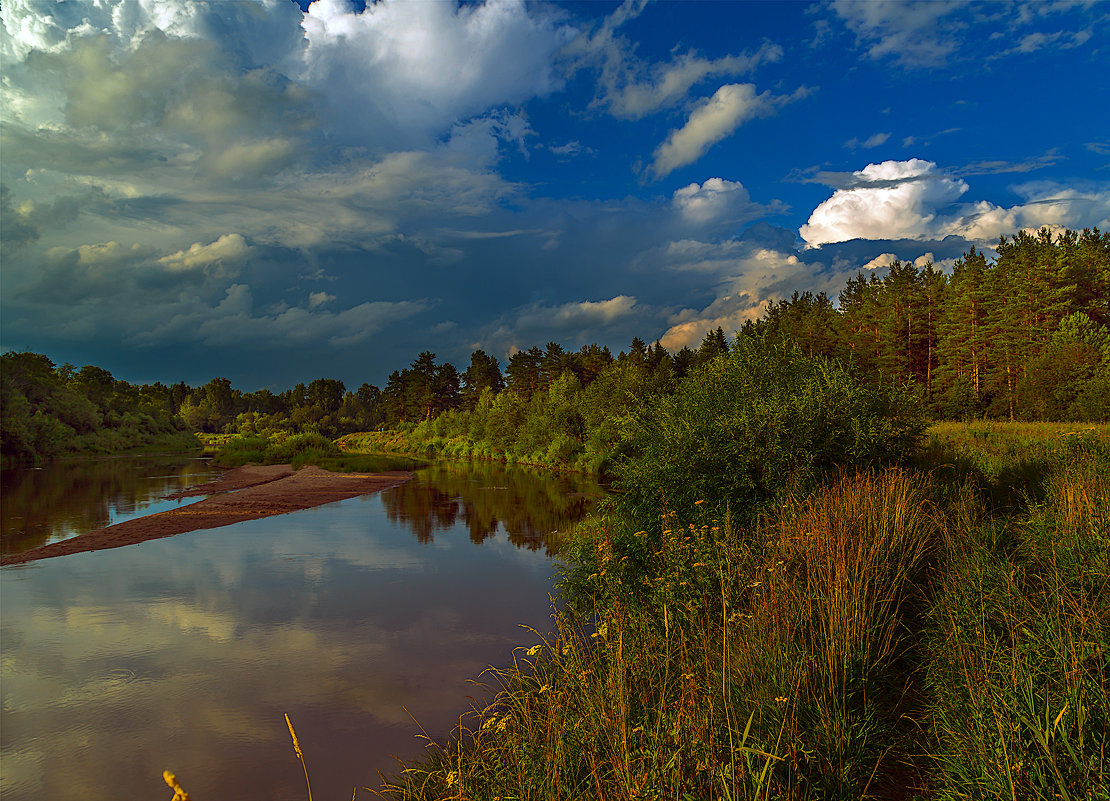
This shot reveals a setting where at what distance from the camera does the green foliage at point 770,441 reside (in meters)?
11.3

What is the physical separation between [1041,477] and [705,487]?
703 cm

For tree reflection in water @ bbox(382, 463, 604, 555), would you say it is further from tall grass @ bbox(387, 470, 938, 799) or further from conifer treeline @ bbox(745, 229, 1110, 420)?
conifer treeline @ bbox(745, 229, 1110, 420)

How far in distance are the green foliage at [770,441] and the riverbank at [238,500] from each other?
19006 millimetres

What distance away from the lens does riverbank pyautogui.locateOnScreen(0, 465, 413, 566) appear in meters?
19.7

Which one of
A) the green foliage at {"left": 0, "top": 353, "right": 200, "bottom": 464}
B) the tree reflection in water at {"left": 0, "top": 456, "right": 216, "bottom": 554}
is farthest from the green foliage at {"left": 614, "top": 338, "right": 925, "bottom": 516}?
the green foliage at {"left": 0, "top": 353, "right": 200, "bottom": 464}

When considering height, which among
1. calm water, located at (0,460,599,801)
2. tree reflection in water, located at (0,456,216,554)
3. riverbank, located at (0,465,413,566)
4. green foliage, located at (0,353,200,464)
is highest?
green foliage, located at (0,353,200,464)

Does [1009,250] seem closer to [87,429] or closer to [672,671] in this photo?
[672,671]

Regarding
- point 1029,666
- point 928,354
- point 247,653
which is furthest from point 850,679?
point 928,354

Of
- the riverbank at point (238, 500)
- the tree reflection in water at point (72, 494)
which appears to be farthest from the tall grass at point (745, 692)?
the tree reflection in water at point (72, 494)

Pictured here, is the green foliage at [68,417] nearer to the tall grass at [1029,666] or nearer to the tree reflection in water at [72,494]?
the tree reflection in water at [72,494]

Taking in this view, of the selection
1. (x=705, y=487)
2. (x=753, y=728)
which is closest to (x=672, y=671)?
(x=753, y=728)

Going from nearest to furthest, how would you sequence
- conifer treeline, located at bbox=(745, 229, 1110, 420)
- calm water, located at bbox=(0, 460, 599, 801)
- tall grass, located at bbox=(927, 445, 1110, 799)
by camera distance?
1. tall grass, located at bbox=(927, 445, 1110, 799)
2. calm water, located at bbox=(0, 460, 599, 801)
3. conifer treeline, located at bbox=(745, 229, 1110, 420)

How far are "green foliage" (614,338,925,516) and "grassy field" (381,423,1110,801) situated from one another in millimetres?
3351

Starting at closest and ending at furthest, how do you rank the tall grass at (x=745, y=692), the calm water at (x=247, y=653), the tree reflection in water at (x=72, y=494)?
the tall grass at (x=745, y=692), the calm water at (x=247, y=653), the tree reflection in water at (x=72, y=494)
